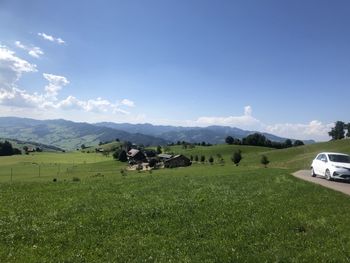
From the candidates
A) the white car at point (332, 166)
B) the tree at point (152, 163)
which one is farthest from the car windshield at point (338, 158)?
the tree at point (152, 163)

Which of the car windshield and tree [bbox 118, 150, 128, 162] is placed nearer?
the car windshield

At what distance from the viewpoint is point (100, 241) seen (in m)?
12.9

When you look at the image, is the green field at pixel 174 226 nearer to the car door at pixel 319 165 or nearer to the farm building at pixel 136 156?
the car door at pixel 319 165

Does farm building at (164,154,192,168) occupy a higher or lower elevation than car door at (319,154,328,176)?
lower

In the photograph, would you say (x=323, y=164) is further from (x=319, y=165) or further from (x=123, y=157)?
(x=123, y=157)

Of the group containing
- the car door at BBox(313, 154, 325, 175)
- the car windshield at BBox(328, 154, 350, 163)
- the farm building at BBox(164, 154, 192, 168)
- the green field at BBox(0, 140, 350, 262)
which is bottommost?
the farm building at BBox(164, 154, 192, 168)

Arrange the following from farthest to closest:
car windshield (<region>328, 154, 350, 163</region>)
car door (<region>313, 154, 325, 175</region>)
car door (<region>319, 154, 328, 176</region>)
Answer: car door (<region>313, 154, 325, 175</region>) → car door (<region>319, 154, 328, 176</region>) → car windshield (<region>328, 154, 350, 163</region>)

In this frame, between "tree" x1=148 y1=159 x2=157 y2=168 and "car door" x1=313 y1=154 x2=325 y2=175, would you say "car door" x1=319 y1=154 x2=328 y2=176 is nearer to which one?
"car door" x1=313 y1=154 x2=325 y2=175

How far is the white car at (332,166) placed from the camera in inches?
1330

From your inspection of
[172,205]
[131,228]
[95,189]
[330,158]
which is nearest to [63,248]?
[131,228]

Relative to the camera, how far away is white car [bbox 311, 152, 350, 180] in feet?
111

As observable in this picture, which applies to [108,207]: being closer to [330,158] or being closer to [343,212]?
[343,212]

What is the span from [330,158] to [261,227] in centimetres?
2445

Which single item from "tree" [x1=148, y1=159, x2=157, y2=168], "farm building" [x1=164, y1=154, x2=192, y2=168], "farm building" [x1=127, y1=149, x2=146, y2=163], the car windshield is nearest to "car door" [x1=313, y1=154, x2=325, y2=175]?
the car windshield
